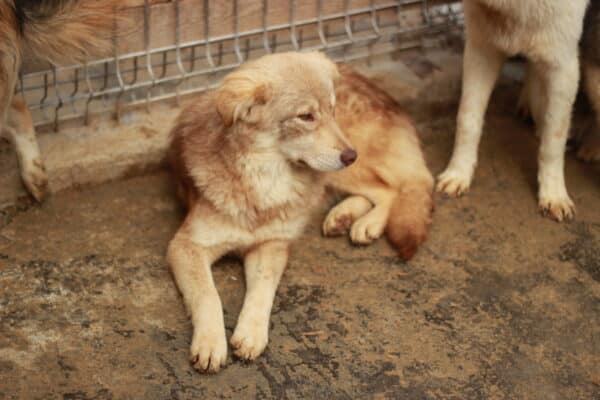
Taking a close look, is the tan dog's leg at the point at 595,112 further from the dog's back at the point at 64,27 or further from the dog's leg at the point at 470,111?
the dog's back at the point at 64,27

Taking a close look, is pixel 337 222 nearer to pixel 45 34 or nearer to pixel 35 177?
pixel 35 177

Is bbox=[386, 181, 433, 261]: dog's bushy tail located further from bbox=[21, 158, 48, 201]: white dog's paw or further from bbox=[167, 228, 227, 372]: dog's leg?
bbox=[21, 158, 48, 201]: white dog's paw

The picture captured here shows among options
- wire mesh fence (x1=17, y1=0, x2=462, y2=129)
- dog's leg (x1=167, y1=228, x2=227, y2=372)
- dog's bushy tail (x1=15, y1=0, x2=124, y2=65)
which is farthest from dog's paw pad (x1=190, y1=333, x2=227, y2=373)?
wire mesh fence (x1=17, y1=0, x2=462, y2=129)

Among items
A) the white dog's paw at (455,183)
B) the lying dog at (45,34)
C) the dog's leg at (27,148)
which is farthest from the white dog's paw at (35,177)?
the white dog's paw at (455,183)

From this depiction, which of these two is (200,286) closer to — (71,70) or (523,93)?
(71,70)

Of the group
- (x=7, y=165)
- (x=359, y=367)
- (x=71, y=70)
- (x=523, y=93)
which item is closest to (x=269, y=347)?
(x=359, y=367)

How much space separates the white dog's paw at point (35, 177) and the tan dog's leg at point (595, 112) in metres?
2.60

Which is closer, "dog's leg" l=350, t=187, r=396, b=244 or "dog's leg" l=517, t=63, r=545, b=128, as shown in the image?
"dog's leg" l=350, t=187, r=396, b=244

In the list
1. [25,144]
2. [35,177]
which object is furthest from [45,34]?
[35,177]

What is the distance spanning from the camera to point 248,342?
126 inches

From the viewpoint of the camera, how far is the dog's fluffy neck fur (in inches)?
134

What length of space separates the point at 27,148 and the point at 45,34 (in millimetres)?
600

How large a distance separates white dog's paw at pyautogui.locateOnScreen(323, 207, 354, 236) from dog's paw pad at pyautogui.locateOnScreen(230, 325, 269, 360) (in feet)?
2.65

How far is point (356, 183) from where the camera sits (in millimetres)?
4008
